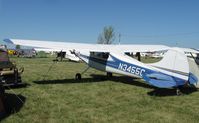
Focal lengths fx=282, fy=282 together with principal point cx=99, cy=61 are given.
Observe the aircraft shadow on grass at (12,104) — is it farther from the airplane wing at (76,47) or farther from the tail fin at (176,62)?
the tail fin at (176,62)

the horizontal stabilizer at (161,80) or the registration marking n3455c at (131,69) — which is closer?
the horizontal stabilizer at (161,80)

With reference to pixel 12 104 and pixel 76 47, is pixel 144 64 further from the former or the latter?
pixel 12 104

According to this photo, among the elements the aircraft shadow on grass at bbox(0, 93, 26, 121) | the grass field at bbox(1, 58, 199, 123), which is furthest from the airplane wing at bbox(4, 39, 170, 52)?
the aircraft shadow on grass at bbox(0, 93, 26, 121)

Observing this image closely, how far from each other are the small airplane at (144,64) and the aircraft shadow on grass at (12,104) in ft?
15.8

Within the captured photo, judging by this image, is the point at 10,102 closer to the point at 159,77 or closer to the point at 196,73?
the point at 159,77

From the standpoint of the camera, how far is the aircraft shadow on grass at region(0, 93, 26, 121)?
25.5ft

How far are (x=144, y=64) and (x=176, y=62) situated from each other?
5.90ft

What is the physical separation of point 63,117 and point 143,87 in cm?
658

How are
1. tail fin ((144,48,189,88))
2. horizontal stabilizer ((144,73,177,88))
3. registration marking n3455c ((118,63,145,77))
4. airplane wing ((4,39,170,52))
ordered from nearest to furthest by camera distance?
horizontal stabilizer ((144,73,177,88)) → tail fin ((144,48,189,88)) → registration marking n3455c ((118,63,145,77)) → airplane wing ((4,39,170,52))

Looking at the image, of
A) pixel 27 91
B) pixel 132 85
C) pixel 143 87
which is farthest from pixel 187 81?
pixel 27 91

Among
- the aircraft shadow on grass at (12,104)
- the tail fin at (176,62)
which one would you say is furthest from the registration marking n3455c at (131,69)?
the aircraft shadow on grass at (12,104)

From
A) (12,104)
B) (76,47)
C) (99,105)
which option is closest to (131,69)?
(76,47)

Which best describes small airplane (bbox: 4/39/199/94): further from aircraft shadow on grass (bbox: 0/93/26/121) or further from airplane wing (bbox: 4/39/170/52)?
aircraft shadow on grass (bbox: 0/93/26/121)

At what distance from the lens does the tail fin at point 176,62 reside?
11.1 m
